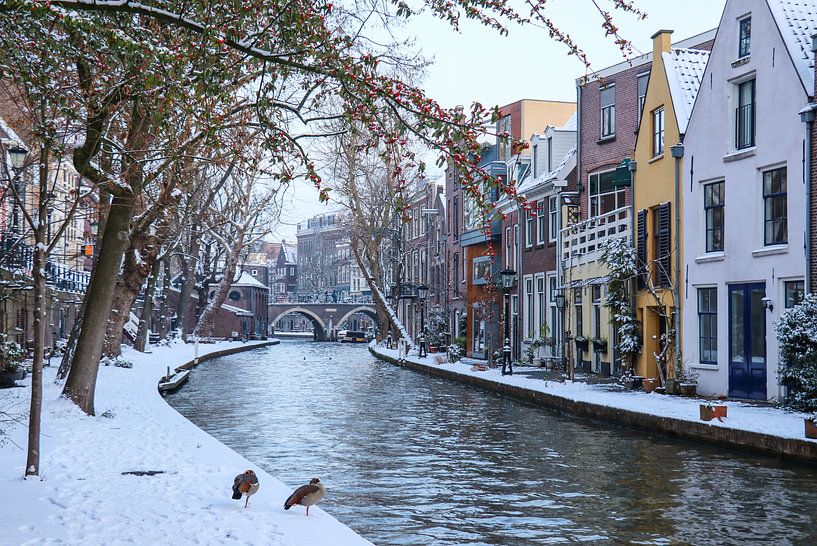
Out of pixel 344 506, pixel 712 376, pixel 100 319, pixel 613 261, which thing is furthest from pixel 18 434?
pixel 613 261

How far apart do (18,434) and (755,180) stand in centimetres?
1640

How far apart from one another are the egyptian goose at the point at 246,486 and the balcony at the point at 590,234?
21.3 meters

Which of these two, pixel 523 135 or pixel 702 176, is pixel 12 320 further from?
pixel 702 176

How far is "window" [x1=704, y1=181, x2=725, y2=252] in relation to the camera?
78.9ft

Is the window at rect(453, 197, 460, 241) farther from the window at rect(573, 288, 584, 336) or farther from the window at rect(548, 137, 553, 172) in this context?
the window at rect(573, 288, 584, 336)

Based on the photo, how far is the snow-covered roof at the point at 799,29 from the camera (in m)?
21.0

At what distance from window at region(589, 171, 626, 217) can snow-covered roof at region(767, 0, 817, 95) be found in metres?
11.8

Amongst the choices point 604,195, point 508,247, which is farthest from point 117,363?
point 508,247

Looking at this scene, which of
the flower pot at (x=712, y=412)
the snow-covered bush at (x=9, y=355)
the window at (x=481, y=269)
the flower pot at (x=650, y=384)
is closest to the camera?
the flower pot at (x=712, y=412)

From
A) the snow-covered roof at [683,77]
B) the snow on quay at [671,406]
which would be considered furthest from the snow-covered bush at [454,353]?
the snow-covered roof at [683,77]

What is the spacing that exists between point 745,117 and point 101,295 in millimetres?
15222

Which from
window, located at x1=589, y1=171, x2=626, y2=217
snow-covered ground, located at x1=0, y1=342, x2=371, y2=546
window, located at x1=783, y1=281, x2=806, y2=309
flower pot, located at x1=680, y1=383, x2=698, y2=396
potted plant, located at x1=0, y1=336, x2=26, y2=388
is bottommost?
snow-covered ground, located at x1=0, y1=342, x2=371, y2=546

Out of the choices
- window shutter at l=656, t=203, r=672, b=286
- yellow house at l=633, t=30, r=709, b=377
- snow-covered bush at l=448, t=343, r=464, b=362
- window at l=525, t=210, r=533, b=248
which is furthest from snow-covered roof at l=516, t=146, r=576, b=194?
window shutter at l=656, t=203, r=672, b=286

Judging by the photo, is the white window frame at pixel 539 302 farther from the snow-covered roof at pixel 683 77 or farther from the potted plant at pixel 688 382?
the potted plant at pixel 688 382
